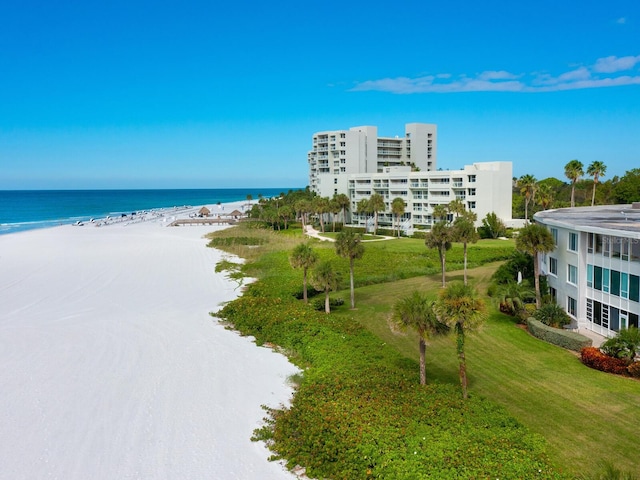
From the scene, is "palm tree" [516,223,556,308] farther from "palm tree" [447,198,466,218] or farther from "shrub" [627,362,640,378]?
"palm tree" [447,198,466,218]

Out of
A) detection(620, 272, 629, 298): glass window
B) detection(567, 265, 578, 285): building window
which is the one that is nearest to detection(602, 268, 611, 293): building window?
detection(620, 272, 629, 298): glass window

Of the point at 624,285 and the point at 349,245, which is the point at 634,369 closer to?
the point at 624,285

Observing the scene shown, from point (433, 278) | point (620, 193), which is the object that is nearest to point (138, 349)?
point (433, 278)

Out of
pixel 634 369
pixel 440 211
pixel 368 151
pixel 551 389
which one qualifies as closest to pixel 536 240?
pixel 634 369

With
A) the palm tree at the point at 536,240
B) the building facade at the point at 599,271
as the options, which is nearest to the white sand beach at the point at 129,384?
the palm tree at the point at 536,240

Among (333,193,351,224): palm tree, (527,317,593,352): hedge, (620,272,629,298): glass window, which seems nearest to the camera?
(620,272,629,298): glass window

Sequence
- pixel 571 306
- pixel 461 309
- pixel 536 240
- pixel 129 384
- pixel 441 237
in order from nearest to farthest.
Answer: pixel 461 309 → pixel 129 384 → pixel 571 306 → pixel 536 240 → pixel 441 237
